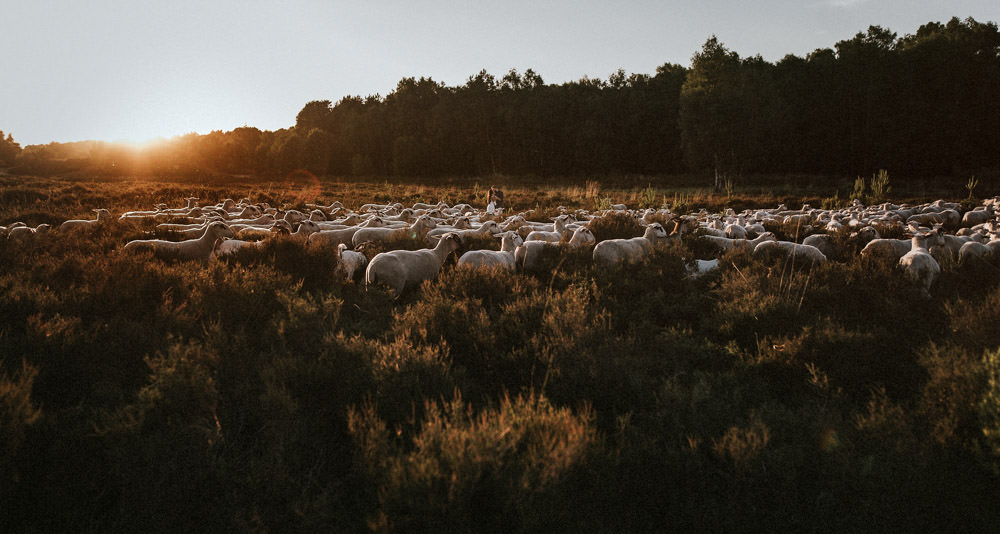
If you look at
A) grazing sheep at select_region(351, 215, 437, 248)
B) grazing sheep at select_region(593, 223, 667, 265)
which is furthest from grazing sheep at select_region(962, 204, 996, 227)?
grazing sheep at select_region(351, 215, 437, 248)

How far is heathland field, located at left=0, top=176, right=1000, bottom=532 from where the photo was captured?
2.60 m

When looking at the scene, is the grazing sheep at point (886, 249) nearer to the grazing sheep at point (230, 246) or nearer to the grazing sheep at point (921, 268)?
the grazing sheep at point (921, 268)

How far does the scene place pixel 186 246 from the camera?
344 inches

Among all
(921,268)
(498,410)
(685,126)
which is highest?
(685,126)

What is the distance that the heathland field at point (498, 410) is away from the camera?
2.60m

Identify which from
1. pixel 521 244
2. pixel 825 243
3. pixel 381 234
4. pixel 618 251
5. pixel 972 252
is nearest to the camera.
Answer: pixel 972 252

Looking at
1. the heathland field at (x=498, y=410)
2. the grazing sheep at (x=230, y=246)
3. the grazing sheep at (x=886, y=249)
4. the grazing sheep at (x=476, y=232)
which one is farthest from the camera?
the grazing sheep at (x=476, y=232)

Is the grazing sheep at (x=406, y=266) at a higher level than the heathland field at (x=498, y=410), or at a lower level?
higher

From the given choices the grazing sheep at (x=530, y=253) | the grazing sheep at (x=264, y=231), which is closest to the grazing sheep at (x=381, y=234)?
the grazing sheep at (x=264, y=231)

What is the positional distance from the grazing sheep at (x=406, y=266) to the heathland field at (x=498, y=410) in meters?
0.79

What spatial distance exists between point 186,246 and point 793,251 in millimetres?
11686

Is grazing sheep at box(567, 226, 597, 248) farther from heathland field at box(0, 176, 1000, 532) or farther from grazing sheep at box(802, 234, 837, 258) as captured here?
grazing sheep at box(802, 234, 837, 258)

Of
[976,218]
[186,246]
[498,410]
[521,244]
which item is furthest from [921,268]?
[976,218]

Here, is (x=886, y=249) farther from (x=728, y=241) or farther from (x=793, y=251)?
(x=728, y=241)
